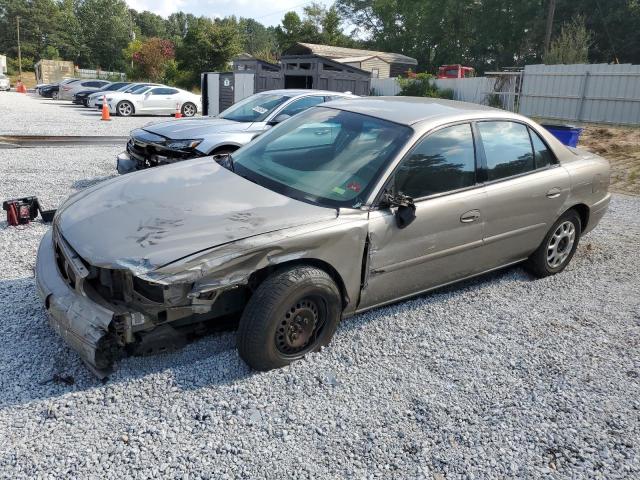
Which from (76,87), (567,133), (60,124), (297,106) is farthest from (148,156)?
(76,87)

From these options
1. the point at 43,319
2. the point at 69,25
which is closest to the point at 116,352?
the point at 43,319

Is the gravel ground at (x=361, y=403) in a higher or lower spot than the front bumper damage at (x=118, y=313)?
lower

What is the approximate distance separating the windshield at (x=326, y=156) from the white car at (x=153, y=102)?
19319 millimetres

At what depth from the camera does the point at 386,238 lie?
3.55m

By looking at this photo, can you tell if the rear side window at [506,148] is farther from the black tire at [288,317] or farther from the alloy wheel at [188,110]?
the alloy wheel at [188,110]

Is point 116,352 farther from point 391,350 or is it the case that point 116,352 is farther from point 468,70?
point 468,70

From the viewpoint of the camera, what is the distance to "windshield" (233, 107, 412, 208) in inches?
141

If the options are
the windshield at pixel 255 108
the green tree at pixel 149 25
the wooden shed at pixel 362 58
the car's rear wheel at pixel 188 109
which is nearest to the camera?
the windshield at pixel 255 108

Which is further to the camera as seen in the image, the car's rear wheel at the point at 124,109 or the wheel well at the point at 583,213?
the car's rear wheel at the point at 124,109

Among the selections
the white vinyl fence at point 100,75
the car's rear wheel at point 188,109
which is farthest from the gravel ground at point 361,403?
the white vinyl fence at point 100,75

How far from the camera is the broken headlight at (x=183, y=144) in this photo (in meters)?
7.18

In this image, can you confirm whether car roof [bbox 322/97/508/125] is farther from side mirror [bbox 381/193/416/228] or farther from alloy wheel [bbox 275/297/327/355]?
alloy wheel [bbox 275/297/327/355]

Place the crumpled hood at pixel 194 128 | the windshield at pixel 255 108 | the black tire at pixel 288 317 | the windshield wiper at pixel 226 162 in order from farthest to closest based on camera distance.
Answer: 1. the windshield at pixel 255 108
2. the crumpled hood at pixel 194 128
3. the windshield wiper at pixel 226 162
4. the black tire at pixel 288 317

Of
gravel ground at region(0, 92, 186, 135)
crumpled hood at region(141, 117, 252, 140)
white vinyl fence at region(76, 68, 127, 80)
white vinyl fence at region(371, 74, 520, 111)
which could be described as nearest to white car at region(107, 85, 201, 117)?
gravel ground at region(0, 92, 186, 135)
